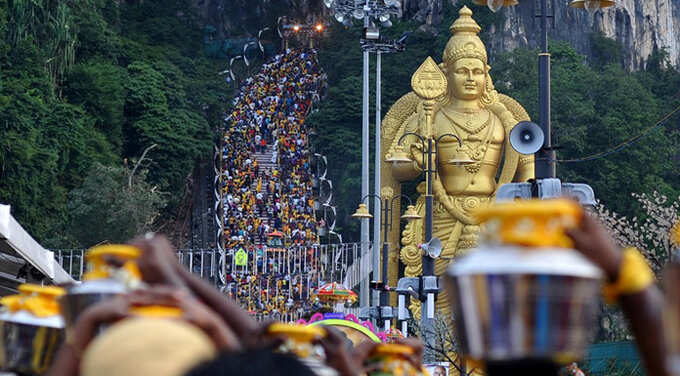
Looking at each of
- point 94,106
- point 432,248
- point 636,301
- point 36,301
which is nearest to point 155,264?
point 36,301

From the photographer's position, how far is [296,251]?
44.5 metres

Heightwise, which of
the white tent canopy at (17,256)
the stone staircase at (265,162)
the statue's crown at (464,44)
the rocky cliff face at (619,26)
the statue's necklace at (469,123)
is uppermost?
the rocky cliff face at (619,26)

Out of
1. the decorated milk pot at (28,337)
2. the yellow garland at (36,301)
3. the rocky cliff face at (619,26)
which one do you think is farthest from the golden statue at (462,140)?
the decorated milk pot at (28,337)

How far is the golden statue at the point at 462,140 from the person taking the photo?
115 feet

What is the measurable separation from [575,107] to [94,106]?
16846 mm

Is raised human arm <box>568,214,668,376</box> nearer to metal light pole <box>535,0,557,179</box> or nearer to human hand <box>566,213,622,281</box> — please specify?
human hand <box>566,213,622,281</box>

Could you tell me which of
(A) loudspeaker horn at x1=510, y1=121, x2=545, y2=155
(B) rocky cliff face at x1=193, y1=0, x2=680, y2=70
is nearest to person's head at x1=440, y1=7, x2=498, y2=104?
(B) rocky cliff face at x1=193, y1=0, x2=680, y2=70

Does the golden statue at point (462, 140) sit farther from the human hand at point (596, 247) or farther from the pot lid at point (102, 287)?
the human hand at point (596, 247)

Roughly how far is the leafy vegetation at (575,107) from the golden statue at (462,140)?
9.37 metres

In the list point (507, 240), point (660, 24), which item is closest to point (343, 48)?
point (660, 24)

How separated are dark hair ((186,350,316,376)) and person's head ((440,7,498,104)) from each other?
109 feet

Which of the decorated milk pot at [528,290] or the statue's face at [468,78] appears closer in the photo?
the decorated milk pot at [528,290]

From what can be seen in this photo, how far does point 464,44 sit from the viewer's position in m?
35.4

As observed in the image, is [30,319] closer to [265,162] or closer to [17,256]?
[17,256]
